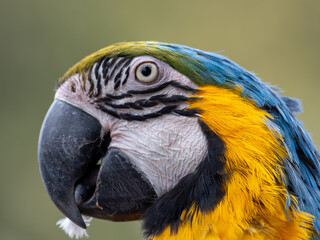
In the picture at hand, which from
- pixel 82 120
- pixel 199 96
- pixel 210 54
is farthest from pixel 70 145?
pixel 210 54

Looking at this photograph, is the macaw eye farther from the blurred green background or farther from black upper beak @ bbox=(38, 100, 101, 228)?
the blurred green background

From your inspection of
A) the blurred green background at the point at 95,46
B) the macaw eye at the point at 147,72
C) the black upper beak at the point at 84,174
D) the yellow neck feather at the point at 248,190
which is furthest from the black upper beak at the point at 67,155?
the blurred green background at the point at 95,46

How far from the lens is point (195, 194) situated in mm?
1441

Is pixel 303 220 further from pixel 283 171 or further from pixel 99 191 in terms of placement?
pixel 99 191

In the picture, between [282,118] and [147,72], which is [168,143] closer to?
[147,72]

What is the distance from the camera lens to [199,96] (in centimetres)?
153

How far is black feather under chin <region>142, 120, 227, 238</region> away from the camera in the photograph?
1.41 m

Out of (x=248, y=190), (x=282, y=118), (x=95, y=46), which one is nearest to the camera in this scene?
(x=248, y=190)

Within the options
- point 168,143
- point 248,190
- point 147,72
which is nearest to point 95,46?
point 147,72

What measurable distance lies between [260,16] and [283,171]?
437cm

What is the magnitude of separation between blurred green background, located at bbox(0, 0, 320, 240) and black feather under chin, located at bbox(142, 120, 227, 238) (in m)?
2.85

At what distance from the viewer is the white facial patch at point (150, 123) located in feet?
5.02

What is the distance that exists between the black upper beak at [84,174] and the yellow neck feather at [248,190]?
0.19m

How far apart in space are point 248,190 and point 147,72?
57 cm
